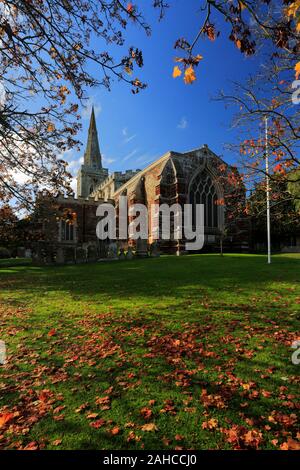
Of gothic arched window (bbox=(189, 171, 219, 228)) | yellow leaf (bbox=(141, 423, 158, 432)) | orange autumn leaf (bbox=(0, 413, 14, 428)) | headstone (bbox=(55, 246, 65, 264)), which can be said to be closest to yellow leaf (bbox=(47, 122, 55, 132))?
orange autumn leaf (bbox=(0, 413, 14, 428))

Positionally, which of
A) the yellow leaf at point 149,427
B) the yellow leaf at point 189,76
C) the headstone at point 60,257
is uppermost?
the yellow leaf at point 189,76

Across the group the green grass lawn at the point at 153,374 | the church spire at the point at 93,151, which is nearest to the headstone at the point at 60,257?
the green grass lawn at the point at 153,374

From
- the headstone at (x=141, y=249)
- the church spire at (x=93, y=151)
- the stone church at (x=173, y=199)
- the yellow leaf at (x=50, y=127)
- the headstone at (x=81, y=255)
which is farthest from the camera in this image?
the church spire at (x=93, y=151)

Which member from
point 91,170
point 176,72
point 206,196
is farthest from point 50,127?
point 91,170

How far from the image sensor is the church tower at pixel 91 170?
58656 mm

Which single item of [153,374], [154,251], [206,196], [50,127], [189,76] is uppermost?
[206,196]

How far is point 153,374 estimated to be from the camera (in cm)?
398

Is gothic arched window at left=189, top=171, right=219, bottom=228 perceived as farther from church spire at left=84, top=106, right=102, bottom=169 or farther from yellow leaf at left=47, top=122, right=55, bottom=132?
church spire at left=84, top=106, right=102, bottom=169

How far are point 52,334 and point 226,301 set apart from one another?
444cm

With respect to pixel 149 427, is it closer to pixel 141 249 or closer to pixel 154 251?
pixel 141 249

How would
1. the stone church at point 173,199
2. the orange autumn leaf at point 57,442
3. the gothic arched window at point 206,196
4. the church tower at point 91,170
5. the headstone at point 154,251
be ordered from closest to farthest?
the orange autumn leaf at point 57,442, the headstone at point 154,251, the stone church at point 173,199, the gothic arched window at point 206,196, the church tower at point 91,170

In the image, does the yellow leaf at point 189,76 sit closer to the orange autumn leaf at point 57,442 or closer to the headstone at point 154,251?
the orange autumn leaf at point 57,442

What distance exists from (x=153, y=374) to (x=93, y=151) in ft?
212

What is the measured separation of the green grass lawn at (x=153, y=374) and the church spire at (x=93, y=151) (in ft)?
192
